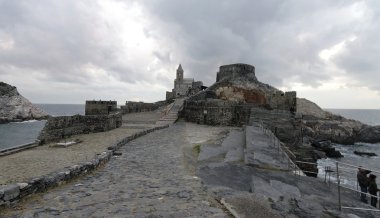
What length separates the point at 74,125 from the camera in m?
17.8

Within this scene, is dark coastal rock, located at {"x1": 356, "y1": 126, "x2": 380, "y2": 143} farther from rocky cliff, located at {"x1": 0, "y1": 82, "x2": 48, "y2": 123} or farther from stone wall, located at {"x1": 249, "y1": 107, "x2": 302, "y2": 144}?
rocky cliff, located at {"x1": 0, "y1": 82, "x2": 48, "y2": 123}

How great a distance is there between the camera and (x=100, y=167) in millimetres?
10023

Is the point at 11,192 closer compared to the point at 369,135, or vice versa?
Answer: the point at 11,192

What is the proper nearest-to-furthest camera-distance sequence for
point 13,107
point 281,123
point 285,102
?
1. point 281,123
2. point 285,102
3. point 13,107

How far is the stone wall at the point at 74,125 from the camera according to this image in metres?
15.5

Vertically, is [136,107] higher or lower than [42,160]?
higher

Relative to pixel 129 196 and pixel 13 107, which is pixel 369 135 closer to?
pixel 129 196

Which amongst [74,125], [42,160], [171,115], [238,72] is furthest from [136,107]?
[42,160]

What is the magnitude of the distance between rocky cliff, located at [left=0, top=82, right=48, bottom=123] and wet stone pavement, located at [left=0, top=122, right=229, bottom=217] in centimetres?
8773

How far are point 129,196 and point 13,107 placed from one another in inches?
3843

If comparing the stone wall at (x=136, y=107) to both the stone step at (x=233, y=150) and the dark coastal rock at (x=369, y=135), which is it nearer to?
the stone step at (x=233, y=150)

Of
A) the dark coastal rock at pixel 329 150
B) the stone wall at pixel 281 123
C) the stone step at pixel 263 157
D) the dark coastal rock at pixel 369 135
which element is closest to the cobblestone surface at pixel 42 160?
the stone step at pixel 263 157

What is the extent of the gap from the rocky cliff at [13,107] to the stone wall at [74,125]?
3012 inches

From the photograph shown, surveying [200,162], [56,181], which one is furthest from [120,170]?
[200,162]
